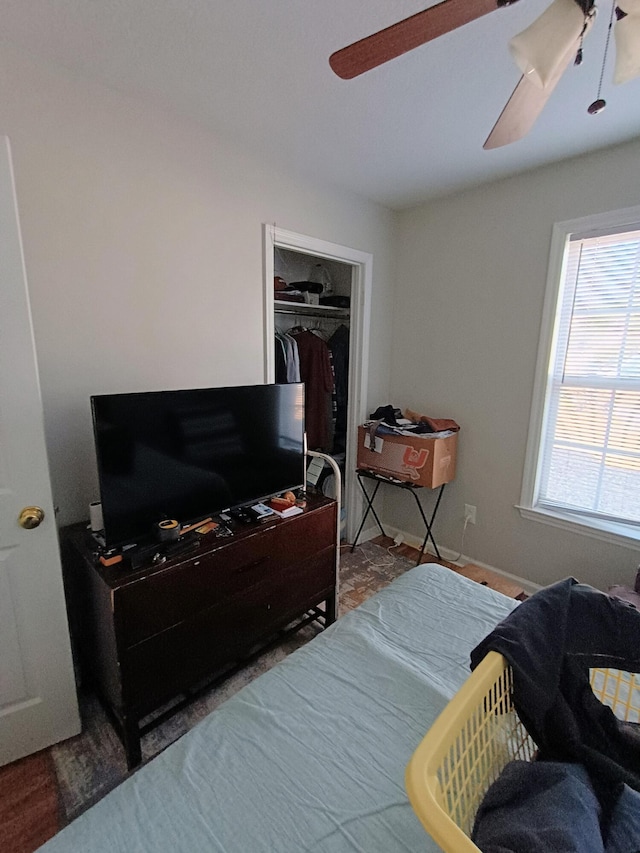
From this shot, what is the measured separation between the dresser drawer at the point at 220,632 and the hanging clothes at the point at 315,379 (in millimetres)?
1089

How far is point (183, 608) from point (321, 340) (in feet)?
6.54

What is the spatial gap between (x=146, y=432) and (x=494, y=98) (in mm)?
1874

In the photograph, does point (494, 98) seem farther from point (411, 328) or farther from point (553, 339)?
point (411, 328)

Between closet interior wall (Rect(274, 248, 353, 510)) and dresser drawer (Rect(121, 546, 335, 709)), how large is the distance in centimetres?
114

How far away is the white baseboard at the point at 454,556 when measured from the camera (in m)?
2.46

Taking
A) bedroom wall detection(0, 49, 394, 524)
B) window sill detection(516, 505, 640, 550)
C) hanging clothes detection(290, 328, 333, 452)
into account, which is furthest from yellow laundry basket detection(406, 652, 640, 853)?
hanging clothes detection(290, 328, 333, 452)

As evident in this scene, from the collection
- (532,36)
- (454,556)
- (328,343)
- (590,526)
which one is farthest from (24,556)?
(590,526)

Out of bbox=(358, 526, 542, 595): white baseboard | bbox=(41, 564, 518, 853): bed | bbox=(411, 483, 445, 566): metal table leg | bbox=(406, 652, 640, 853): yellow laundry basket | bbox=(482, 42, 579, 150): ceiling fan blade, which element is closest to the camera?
bbox=(406, 652, 640, 853): yellow laundry basket

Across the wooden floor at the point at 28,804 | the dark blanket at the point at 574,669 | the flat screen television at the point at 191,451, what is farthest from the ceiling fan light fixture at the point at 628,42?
the wooden floor at the point at 28,804

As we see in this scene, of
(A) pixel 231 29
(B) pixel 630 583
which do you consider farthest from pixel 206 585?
(B) pixel 630 583

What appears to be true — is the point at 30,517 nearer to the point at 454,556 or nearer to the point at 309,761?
the point at 309,761

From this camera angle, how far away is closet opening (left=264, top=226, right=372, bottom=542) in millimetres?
2602

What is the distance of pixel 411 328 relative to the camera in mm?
2873

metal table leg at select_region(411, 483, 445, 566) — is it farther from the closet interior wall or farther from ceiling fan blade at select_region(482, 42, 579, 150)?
ceiling fan blade at select_region(482, 42, 579, 150)
